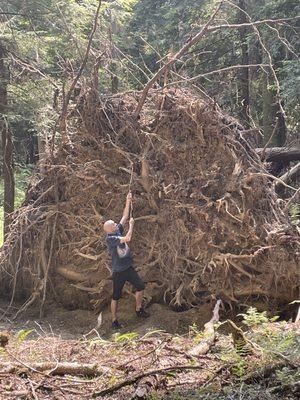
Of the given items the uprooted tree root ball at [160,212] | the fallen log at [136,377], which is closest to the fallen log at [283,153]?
the uprooted tree root ball at [160,212]

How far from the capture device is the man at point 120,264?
8.23m

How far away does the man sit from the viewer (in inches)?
324

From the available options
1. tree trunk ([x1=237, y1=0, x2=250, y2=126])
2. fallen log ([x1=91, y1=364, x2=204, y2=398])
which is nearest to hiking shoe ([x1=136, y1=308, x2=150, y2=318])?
fallen log ([x1=91, y1=364, x2=204, y2=398])

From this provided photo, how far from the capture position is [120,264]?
27.5 feet

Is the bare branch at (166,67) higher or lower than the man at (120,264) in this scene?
higher

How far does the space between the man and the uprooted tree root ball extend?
785 mm

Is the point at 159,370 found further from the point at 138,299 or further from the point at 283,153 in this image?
the point at 283,153

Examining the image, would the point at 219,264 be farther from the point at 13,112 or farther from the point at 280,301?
the point at 13,112

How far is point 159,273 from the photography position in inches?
370

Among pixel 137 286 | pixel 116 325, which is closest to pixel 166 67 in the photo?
pixel 137 286

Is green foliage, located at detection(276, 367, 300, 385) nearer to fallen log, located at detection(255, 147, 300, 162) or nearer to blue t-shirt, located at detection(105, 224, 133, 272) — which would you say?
blue t-shirt, located at detection(105, 224, 133, 272)

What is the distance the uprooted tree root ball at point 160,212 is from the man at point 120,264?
785 millimetres

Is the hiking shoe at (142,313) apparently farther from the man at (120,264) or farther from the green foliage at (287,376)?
the green foliage at (287,376)

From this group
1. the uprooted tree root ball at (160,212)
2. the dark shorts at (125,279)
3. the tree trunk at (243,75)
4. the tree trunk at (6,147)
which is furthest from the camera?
the tree trunk at (243,75)
